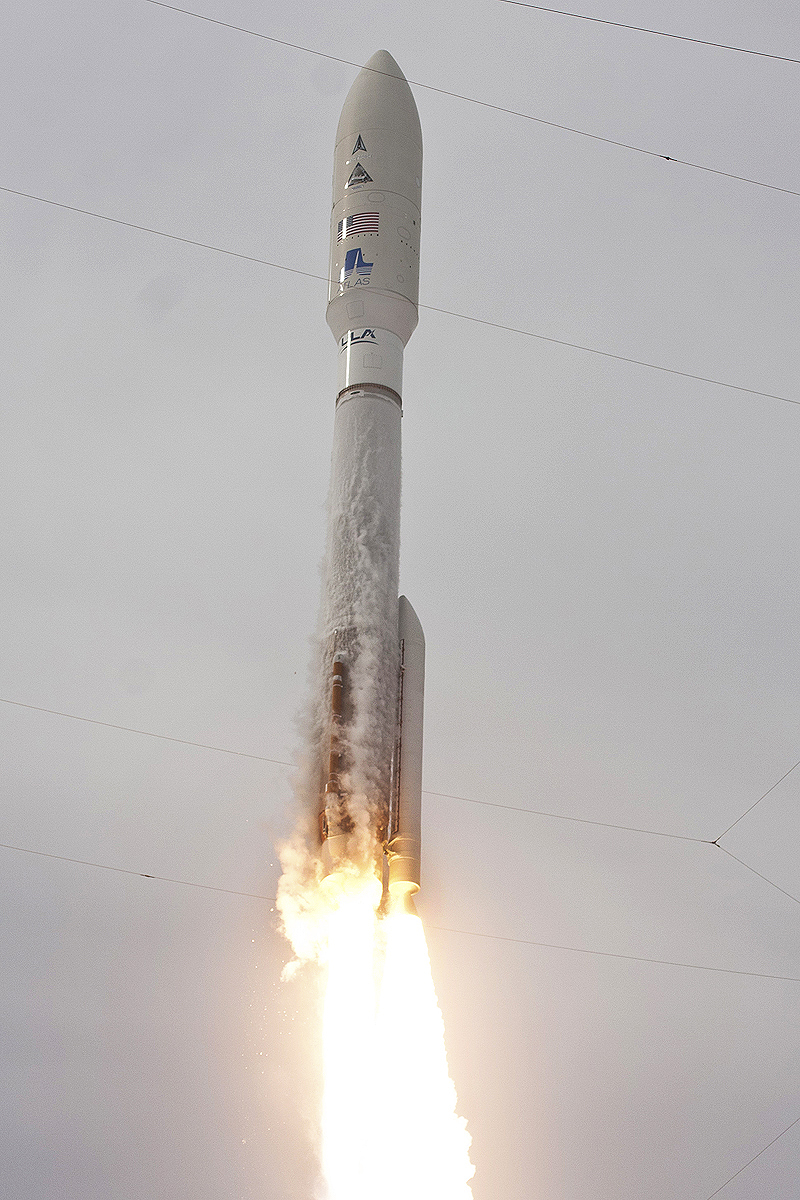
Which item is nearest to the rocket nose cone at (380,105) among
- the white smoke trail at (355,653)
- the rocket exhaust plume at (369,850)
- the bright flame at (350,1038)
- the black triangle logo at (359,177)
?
the black triangle logo at (359,177)

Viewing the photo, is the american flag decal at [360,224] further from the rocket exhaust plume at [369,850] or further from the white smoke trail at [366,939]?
the white smoke trail at [366,939]

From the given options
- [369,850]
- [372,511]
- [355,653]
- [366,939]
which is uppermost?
[372,511]

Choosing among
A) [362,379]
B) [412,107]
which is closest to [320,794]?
[362,379]

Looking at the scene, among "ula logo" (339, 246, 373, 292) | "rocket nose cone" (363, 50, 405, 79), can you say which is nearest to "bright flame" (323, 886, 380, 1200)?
"ula logo" (339, 246, 373, 292)

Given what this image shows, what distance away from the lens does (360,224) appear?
18.9m

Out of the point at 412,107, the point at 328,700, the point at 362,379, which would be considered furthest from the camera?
the point at 412,107

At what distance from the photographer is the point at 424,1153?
51.2ft

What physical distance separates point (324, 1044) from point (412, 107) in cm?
1447

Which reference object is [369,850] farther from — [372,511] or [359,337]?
[359,337]

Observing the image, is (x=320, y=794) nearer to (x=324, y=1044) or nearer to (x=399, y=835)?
(x=399, y=835)

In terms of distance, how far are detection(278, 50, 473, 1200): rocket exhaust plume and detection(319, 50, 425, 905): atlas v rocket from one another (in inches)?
0.9

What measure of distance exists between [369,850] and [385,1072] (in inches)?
116

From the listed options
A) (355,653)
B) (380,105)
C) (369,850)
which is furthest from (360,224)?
(369,850)

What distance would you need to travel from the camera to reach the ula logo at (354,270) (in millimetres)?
18708
